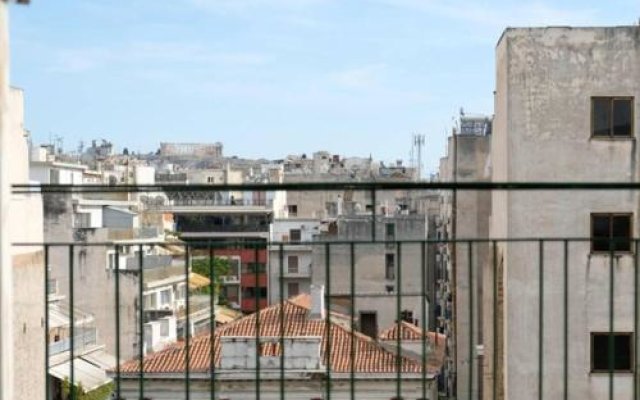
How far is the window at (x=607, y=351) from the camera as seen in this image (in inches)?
579

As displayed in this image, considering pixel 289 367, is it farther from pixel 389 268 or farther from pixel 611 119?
pixel 389 268

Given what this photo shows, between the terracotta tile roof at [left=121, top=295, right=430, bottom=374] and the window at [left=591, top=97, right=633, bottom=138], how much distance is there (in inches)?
158

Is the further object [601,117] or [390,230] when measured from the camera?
[390,230]

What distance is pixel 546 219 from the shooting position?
15070 mm

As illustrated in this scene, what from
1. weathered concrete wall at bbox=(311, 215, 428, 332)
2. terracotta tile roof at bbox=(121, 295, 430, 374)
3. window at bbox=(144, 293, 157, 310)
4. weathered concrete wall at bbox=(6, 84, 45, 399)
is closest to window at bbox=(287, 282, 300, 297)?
weathered concrete wall at bbox=(311, 215, 428, 332)

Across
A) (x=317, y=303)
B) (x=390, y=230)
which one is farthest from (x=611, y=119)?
(x=390, y=230)

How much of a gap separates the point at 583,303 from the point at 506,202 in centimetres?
171

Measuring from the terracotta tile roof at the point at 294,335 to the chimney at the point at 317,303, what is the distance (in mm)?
246

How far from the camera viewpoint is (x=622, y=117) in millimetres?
15016

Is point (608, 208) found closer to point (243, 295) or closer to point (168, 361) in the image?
point (168, 361)

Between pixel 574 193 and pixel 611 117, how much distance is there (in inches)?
48.7

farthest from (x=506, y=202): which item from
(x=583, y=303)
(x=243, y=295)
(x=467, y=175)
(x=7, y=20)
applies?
(x=243, y=295)

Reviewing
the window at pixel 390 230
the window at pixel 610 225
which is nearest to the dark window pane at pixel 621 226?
the window at pixel 610 225

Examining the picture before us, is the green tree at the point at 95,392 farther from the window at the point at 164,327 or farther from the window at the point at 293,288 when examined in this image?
the window at the point at 293,288
